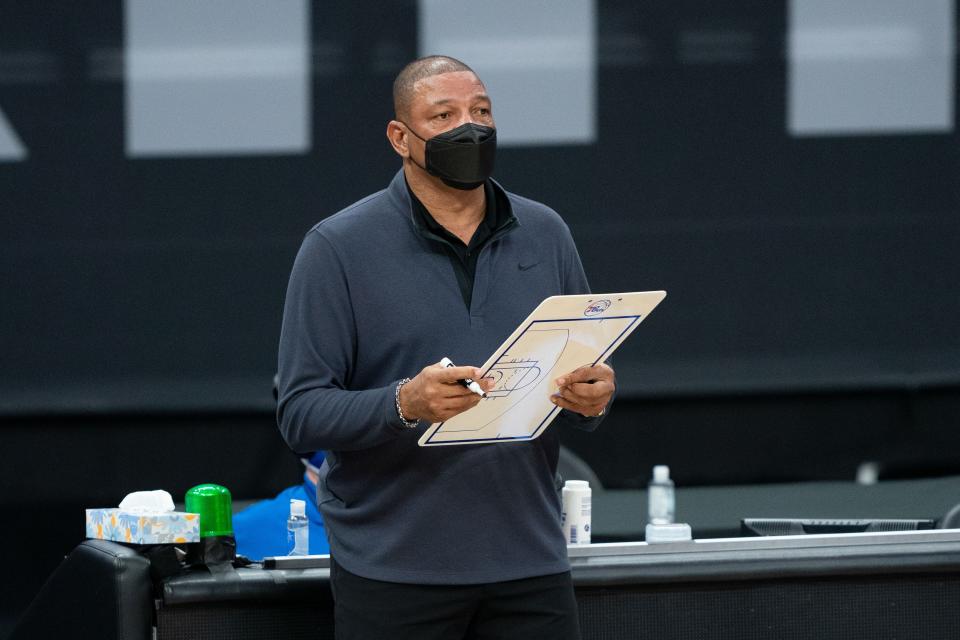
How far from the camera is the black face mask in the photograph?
73.4 inches

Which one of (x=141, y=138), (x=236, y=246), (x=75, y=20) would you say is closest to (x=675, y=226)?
(x=236, y=246)

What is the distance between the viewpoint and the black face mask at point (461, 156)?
1.86 meters

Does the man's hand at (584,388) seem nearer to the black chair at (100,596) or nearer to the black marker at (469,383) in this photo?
the black marker at (469,383)

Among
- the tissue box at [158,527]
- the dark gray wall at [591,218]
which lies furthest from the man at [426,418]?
the dark gray wall at [591,218]

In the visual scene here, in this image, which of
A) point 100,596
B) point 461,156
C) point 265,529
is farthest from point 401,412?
point 265,529

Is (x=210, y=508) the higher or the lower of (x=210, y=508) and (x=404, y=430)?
the lower

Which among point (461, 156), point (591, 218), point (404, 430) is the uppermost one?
point (461, 156)

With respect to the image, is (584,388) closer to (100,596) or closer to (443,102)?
(443,102)

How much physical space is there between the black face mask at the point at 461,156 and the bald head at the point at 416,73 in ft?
0.26

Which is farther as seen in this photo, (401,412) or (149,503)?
(149,503)

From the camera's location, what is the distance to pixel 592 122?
14.9 feet

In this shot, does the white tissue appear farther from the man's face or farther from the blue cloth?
the man's face

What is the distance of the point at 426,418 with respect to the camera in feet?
5.55

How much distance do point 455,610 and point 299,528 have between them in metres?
0.67
